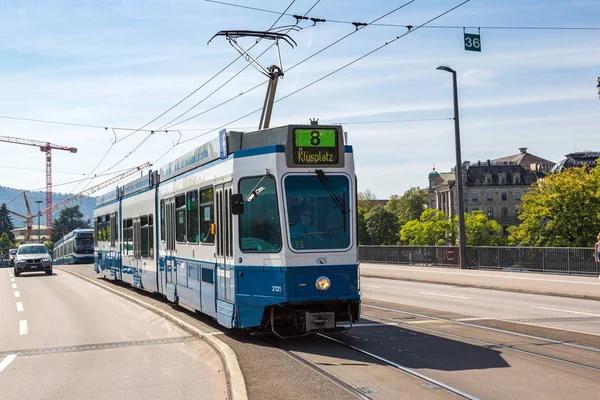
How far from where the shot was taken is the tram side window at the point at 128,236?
2344cm

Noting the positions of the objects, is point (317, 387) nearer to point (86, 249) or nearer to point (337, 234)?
point (337, 234)

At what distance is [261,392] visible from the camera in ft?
26.0

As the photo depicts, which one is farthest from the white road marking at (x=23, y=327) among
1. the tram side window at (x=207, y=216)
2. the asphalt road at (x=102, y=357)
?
the tram side window at (x=207, y=216)

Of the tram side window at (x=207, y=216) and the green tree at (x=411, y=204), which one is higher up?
the green tree at (x=411, y=204)

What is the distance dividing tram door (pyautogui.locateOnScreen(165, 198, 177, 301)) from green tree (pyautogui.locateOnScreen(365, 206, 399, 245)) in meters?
128

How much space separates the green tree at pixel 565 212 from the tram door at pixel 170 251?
52376 mm

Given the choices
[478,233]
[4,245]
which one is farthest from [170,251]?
[4,245]

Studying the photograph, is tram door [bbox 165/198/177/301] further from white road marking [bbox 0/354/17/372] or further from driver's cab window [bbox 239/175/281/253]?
white road marking [bbox 0/354/17/372]

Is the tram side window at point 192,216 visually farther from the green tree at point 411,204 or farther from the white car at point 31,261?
the green tree at point 411,204

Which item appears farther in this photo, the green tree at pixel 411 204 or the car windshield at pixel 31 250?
the green tree at pixel 411 204

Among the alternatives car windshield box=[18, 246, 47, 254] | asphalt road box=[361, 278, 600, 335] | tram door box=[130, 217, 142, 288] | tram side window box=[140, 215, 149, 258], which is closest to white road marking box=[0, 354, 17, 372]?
tram side window box=[140, 215, 149, 258]

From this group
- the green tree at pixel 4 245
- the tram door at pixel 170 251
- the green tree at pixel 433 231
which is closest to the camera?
the tram door at pixel 170 251

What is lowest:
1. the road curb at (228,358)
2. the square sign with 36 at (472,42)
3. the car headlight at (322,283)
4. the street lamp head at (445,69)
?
the road curb at (228,358)

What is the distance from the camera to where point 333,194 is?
37.9 ft
